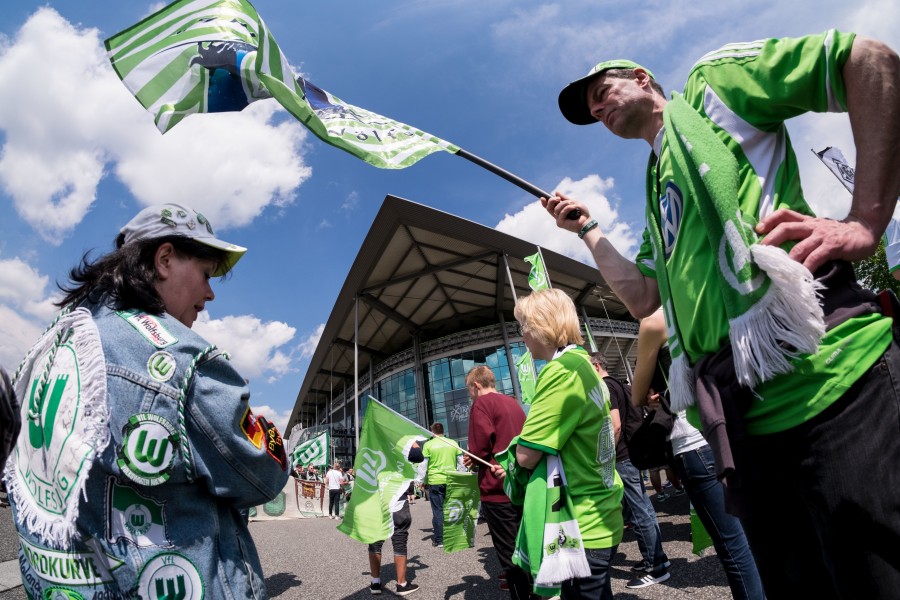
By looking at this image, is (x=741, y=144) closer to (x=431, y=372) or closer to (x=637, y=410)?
(x=637, y=410)

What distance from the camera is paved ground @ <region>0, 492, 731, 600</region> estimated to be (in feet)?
12.8

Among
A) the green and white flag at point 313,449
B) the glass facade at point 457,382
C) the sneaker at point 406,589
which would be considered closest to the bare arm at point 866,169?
the sneaker at point 406,589

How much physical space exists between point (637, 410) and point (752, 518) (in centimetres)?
301

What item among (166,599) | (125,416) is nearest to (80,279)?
(125,416)

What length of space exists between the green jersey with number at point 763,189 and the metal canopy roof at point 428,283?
706 inches

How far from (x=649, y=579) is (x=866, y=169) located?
13.3 ft

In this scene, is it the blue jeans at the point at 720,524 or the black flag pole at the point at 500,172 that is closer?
the blue jeans at the point at 720,524

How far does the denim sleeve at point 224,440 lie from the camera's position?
1.14 m

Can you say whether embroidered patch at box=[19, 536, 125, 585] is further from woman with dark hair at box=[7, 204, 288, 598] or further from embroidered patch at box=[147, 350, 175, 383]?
embroidered patch at box=[147, 350, 175, 383]

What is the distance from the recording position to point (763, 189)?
1.13 meters

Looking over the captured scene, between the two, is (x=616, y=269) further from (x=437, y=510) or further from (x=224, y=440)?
(x=437, y=510)

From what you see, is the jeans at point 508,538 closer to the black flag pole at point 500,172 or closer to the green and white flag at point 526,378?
the black flag pole at point 500,172

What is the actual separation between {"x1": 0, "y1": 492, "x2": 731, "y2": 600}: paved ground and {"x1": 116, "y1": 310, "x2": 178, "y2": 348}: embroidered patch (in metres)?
3.91

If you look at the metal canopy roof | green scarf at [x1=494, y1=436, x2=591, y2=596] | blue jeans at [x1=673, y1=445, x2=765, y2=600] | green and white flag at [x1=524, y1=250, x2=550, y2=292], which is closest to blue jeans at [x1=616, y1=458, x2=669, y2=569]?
blue jeans at [x1=673, y1=445, x2=765, y2=600]
